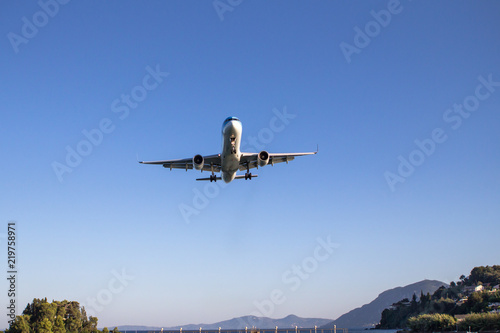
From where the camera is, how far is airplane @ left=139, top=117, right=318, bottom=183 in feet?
150

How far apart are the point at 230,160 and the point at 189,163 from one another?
719 cm

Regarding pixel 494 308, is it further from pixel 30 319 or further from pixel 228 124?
pixel 30 319

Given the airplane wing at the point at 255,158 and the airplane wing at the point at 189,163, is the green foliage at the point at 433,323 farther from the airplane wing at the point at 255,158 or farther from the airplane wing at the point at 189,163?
the airplane wing at the point at 189,163

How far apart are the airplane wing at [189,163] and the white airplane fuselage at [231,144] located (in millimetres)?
2228

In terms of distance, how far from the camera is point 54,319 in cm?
9644

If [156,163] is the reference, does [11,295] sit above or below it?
below

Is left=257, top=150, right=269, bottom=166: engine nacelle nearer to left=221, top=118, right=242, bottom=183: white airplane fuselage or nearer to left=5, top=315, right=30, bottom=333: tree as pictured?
left=221, top=118, right=242, bottom=183: white airplane fuselage

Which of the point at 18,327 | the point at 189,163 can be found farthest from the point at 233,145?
the point at 18,327

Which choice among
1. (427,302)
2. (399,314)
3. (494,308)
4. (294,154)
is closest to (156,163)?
(294,154)

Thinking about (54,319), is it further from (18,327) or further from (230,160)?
(230,160)

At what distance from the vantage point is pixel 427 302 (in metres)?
182

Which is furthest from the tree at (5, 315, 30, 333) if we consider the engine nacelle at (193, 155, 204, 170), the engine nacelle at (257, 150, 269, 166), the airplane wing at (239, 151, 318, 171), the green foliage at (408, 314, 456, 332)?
the green foliage at (408, 314, 456, 332)

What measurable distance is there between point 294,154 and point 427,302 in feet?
506

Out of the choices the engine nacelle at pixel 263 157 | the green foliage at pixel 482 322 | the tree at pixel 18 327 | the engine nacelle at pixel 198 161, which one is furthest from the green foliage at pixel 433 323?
the tree at pixel 18 327
